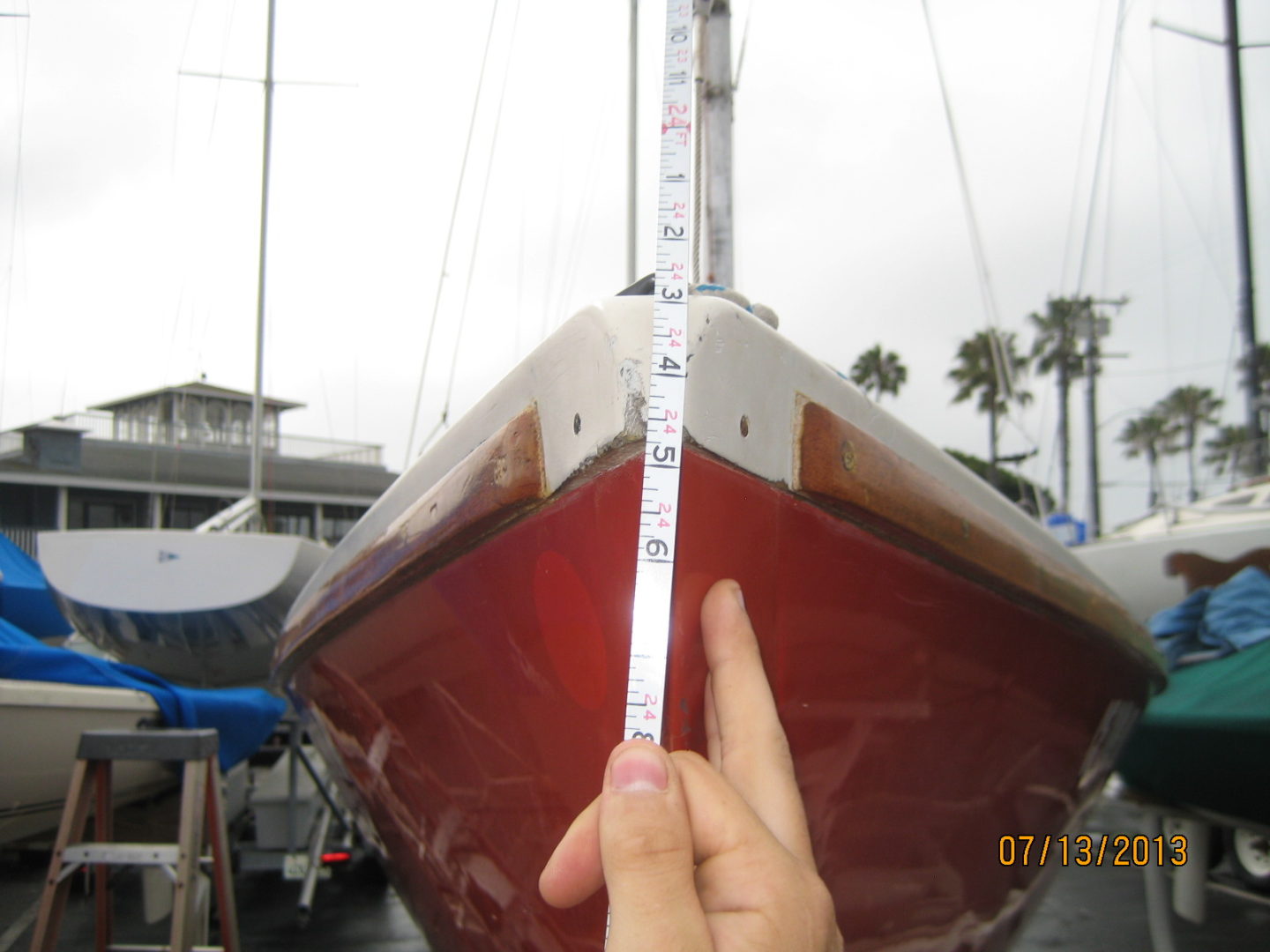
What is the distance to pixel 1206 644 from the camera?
11.1 ft

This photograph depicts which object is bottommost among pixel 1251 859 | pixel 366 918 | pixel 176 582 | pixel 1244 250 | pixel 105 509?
pixel 366 918

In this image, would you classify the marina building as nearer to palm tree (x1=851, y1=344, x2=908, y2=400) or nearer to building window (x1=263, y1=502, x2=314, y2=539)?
building window (x1=263, y1=502, x2=314, y2=539)

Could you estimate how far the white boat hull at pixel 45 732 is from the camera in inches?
127

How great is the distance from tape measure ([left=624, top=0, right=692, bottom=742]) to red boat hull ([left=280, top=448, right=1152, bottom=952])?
0.37 ft

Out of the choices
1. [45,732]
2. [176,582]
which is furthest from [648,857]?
[176,582]

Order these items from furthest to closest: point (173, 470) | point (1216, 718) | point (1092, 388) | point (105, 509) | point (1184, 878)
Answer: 1. point (1092, 388)
2. point (105, 509)
3. point (173, 470)
4. point (1184, 878)
5. point (1216, 718)

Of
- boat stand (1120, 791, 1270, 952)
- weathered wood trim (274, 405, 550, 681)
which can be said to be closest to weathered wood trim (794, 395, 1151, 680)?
weathered wood trim (274, 405, 550, 681)

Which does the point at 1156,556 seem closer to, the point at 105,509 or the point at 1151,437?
the point at 105,509

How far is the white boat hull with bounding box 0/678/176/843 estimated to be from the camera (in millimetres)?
3215

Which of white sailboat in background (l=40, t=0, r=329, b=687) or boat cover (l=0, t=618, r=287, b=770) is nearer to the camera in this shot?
boat cover (l=0, t=618, r=287, b=770)

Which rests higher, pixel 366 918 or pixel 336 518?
pixel 336 518

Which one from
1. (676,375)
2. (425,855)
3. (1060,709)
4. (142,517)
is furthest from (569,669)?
(142,517)

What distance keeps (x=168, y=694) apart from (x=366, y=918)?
1580mm

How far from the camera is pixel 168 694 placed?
12.4ft
